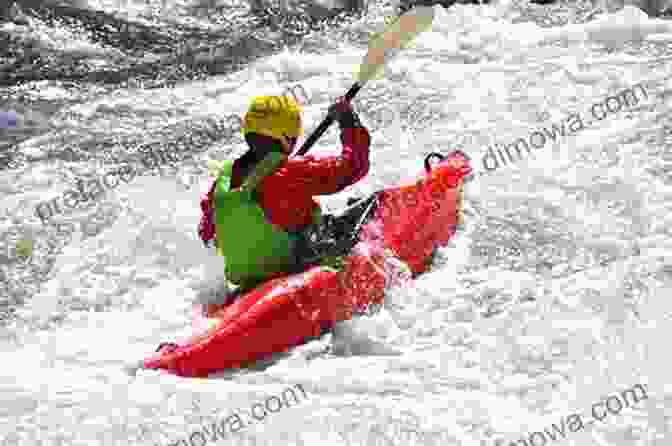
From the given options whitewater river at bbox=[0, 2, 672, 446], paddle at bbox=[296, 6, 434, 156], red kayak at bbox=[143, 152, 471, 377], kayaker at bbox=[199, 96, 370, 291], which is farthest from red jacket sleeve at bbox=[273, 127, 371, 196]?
paddle at bbox=[296, 6, 434, 156]

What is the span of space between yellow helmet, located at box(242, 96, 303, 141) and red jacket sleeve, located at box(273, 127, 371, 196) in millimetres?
187

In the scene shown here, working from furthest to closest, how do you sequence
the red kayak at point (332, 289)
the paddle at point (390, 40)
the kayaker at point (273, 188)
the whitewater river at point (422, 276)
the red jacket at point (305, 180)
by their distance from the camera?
the paddle at point (390, 40) < the red jacket at point (305, 180) < the kayaker at point (273, 188) < the red kayak at point (332, 289) < the whitewater river at point (422, 276)

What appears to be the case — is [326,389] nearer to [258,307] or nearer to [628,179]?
[258,307]

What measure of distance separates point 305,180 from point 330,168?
0.45 feet

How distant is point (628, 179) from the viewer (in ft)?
21.5

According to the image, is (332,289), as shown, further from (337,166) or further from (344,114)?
(344,114)

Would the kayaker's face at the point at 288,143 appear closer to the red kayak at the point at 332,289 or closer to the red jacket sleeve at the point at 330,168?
the red jacket sleeve at the point at 330,168

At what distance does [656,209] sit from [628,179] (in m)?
0.58

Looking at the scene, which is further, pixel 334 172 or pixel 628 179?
pixel 628 179

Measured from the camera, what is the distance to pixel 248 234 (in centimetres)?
478

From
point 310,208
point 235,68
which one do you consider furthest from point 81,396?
point 235,68

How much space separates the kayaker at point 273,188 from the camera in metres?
4.59

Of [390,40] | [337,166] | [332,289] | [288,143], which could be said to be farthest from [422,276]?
[390,40]

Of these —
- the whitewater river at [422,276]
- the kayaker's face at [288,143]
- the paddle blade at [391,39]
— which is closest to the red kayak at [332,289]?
the whitewater river at [422,276]
